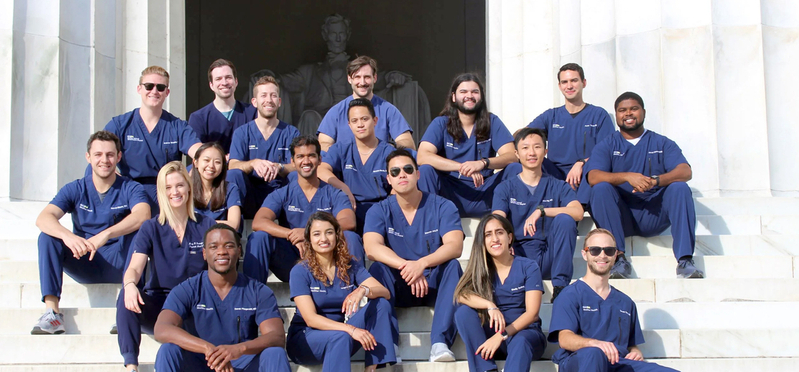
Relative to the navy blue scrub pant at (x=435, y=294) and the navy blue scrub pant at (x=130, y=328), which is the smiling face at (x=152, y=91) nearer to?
the navy blue scrub pant at (x=130, y=328)

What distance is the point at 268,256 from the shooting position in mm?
5266

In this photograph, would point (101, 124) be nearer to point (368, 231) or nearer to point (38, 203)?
point (38, 203)

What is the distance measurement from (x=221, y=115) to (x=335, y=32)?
572 cm

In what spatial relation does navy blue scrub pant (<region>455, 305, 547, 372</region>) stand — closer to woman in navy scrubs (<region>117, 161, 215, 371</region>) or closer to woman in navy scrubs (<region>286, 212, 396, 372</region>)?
woman in navy scrubs (<region>286, 212, 396, 372</region>)

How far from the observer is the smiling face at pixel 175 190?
201 inches

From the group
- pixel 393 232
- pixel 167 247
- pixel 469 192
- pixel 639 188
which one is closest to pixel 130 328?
pixel 167 247

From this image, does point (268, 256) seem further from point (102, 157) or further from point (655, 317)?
point (655, 317)

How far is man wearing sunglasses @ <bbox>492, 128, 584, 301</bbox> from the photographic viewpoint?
528cm

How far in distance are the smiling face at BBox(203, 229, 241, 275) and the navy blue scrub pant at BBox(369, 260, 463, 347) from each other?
2.74 ft

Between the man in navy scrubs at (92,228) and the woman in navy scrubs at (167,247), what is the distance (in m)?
0.32

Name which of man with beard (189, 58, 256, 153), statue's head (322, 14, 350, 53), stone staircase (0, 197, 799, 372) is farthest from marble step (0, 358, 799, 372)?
statue's head (322, 14, 350, 53)

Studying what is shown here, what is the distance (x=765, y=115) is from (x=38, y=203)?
5862 mm

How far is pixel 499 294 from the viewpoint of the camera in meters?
4.91

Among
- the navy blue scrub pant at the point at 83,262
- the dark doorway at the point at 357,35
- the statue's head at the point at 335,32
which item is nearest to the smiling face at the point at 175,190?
the navy blue scrub pant at the point at 83,262
